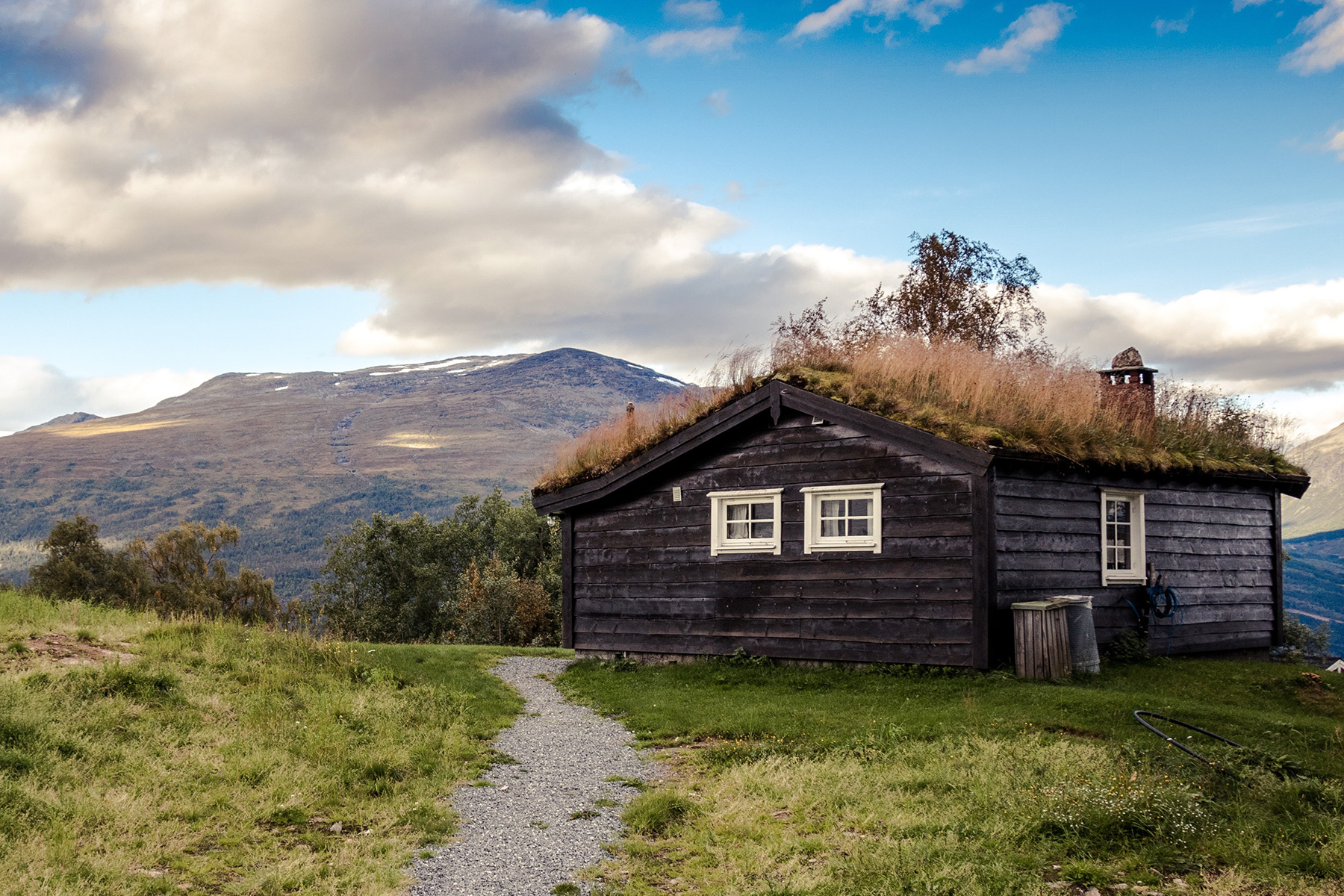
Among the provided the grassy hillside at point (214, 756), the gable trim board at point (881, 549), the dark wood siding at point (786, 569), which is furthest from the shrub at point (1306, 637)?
the grassy hillside at point (214, 756)

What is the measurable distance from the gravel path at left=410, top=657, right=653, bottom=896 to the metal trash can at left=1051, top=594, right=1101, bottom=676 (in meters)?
6.82

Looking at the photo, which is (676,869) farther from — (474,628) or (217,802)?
(474,628)

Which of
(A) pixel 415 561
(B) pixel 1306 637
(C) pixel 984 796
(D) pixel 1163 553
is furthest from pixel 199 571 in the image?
(C) pixel 984 796

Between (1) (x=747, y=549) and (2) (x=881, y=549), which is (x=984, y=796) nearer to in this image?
(2) (x=881, y=549)

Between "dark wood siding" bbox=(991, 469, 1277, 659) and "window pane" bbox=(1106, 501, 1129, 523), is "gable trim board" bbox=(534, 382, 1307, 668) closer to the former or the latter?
"dark wood siding" bbox=(991, 469, 1277, 659)

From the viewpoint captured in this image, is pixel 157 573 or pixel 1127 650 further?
pixel 157 573

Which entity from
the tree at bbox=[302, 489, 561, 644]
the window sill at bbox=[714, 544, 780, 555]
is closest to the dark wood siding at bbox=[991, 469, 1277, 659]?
the window sill at bbox=[714, 544, 780, 555]

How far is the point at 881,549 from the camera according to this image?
15078 millimetres

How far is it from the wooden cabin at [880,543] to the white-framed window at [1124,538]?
1.5 inches

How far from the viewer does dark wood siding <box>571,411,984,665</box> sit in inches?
569

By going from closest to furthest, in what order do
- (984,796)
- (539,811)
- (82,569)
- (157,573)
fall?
(984,796), (539,811), (82,569), (157,573)

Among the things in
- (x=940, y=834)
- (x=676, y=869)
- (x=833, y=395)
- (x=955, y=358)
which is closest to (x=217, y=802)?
(x=676, y=869)

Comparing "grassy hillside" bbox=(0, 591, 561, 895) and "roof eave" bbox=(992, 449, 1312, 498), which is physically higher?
"roof eave" bbox=(992, 449, 1312, 498)

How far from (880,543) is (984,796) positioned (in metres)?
7.18
